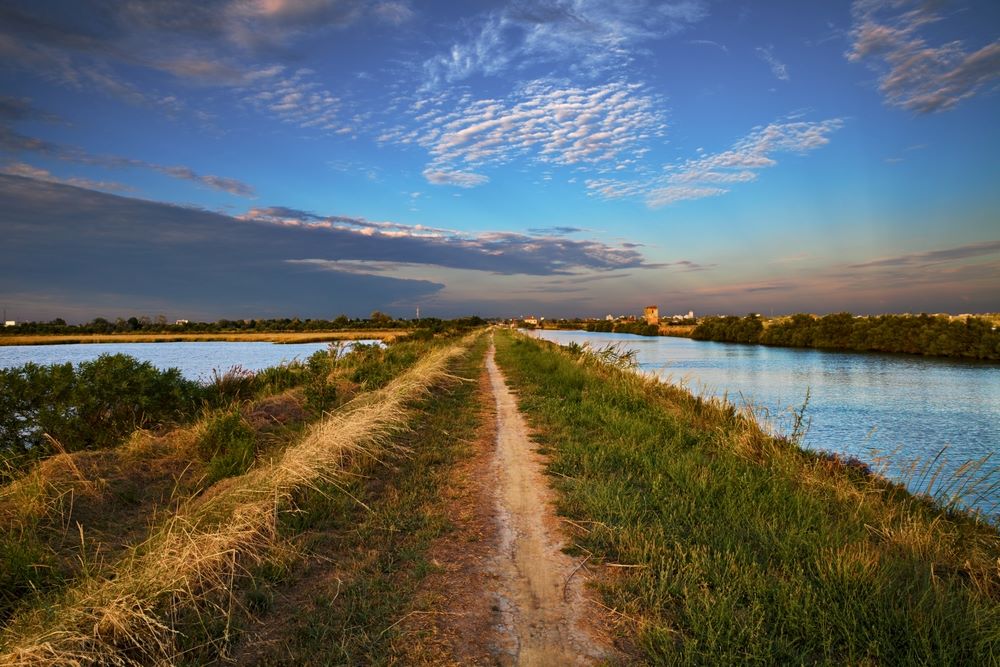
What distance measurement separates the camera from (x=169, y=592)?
11.9 feet

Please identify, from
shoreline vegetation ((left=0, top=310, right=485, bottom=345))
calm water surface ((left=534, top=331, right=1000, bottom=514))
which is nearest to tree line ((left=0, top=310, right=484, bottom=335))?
shoreline vegetation ((left=0, top=310, right=485, bottom=345))

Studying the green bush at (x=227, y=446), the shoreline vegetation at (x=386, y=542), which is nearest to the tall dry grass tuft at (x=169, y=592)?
the shoreline vegetation at (x=386, y=542)

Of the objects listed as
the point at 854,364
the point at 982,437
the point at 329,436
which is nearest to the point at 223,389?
the point at 329,436

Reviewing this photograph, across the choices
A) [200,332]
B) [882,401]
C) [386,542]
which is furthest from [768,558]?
[200,332]

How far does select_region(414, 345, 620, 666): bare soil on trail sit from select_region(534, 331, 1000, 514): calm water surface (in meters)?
4.78

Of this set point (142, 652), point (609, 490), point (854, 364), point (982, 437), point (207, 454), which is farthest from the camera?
point (854, 364)

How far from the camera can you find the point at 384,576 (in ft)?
14.1

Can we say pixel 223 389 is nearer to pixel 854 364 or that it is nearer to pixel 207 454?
pixel 207 454

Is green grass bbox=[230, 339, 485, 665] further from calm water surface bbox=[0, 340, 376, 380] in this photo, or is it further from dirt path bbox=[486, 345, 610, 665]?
calm water surface bbox=[0, 340, 376, 380]

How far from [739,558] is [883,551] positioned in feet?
5.03

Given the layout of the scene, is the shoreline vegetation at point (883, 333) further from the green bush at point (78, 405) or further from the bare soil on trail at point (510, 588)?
the green bush at point (78, 405)

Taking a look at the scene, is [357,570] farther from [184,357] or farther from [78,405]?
[184,357]

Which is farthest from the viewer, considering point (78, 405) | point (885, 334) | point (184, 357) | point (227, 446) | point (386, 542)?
point (885, 334)

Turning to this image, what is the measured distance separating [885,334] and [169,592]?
50.0m
